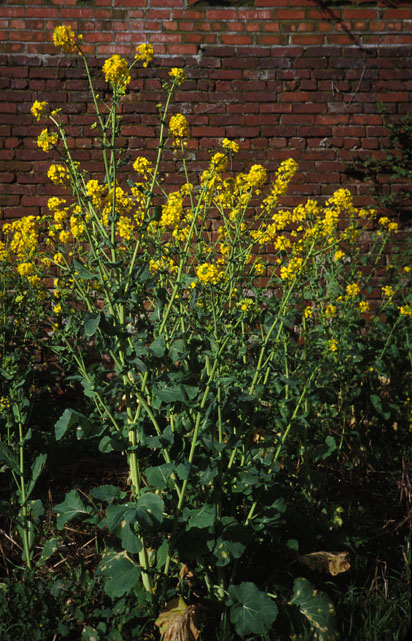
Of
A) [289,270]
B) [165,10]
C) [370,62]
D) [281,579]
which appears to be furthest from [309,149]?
[281,579]

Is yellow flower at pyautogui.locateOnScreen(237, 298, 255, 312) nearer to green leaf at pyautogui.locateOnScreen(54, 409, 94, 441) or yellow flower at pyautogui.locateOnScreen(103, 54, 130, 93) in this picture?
green leaf at pyautogui.locateOnScreen(54, 409, 94, 441)

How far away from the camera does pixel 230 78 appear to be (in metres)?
4.39

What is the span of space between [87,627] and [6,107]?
3.72 meters

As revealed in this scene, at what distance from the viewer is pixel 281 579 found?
7.13ft

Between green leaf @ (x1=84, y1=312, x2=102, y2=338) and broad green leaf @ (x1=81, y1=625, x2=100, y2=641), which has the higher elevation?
green leaf @ (x1=84, y1=312, x2=102, y2=338)

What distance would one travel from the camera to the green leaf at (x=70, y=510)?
200 centimetres

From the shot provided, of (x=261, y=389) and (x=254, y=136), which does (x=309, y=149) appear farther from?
(x=261, y=389)

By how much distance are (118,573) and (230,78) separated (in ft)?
12.0

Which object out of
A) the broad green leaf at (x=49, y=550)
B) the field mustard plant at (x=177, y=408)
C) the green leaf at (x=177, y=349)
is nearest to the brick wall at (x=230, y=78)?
the field mustard plant at (x=177, y=408)

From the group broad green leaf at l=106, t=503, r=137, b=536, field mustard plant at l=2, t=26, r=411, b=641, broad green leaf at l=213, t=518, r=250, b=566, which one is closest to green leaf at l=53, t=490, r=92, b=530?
field mustard plant at l=2, t=26, r=411, b=641

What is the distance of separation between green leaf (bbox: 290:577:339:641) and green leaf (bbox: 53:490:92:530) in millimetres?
800

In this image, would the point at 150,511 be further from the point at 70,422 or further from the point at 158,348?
the point at 158,348

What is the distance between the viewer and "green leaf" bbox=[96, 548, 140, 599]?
1.91 meters

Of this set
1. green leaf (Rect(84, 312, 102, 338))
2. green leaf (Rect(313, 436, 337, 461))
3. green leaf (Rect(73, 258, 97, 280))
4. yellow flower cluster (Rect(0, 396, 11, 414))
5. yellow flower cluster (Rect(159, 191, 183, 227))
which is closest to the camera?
green leaf (Rect(84, 312, 102, 338))
